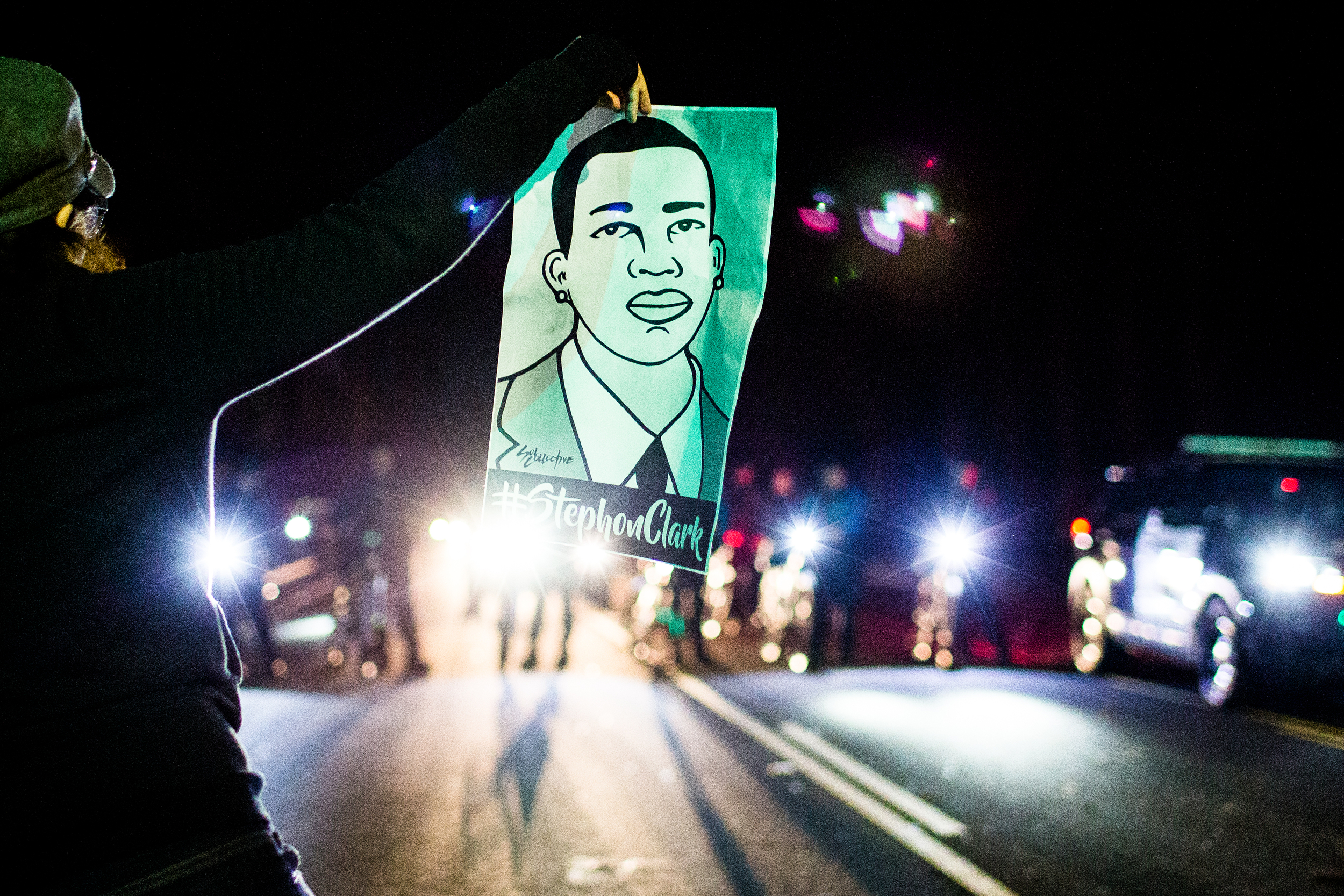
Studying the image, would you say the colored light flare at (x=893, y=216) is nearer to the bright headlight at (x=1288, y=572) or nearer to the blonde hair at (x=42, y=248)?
the bright headlight at (x=1288, y=572)

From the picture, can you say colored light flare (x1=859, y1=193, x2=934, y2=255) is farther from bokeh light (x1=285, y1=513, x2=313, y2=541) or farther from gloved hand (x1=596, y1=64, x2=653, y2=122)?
bokeh light (x1=285, y1=513, x2=313, y2=541)

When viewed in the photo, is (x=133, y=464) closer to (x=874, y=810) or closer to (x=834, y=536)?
(x=874, y=810)

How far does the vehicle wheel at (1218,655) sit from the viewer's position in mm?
8578

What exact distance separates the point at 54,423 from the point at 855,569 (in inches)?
437

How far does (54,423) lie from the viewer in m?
1.21

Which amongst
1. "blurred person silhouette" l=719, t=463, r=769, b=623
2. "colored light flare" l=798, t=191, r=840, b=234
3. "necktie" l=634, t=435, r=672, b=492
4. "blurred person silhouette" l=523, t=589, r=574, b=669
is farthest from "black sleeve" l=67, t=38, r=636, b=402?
"blurred person silhouette" l=523, t=589, r=574, b=669

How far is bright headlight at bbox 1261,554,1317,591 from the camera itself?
26.5 ft

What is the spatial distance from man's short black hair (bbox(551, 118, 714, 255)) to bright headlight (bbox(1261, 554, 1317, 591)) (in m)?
8.18

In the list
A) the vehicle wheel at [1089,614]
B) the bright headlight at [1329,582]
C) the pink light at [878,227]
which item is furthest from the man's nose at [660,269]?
→ the vehicle wheel at [1089,614]

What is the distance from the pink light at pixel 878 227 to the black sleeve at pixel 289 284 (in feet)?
23.5

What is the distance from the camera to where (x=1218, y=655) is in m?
8.95

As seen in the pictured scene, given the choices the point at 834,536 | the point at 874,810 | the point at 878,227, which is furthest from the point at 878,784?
the point at 834,536

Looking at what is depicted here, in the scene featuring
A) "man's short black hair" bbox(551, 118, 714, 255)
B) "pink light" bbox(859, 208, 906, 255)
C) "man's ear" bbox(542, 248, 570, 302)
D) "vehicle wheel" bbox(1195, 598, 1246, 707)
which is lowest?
"vehicle wheel" bbox(1195, 598, 1246, 707)

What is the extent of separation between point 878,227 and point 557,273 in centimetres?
760
